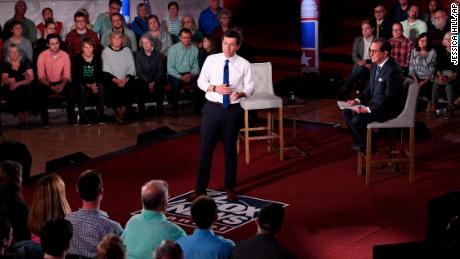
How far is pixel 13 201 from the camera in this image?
219 inches

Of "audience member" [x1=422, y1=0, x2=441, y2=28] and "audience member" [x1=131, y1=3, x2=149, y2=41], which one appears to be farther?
"audience member" [x1=131, y1=3, x2=149, y2=41]

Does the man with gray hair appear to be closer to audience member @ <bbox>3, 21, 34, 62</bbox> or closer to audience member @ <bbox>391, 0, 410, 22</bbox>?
audience member @ <bbox>3, 21, 34, 62</bbox>

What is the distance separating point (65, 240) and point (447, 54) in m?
7.96

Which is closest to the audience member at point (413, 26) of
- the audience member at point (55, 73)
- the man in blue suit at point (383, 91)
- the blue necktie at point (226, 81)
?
the man in blue suit at point (383, 91)

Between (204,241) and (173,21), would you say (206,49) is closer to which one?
(173,21)

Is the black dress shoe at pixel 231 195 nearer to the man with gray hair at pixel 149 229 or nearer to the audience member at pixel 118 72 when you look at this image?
the man with gray hair at pixel 149 229

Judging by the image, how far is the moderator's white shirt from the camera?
7.39 metres

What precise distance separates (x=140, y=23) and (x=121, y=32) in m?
0.72

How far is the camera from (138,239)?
499cm

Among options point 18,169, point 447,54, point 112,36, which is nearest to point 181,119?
point 112,36

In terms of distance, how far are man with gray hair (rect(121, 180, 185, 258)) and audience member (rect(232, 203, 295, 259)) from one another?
495mm

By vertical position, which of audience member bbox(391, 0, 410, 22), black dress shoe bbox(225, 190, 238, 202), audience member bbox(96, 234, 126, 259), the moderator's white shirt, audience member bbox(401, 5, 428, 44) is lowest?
black dress shoe bbox(225, 190, 238, 202)

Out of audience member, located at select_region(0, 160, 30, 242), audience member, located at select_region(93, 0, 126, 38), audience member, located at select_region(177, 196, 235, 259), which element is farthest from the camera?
audience member, located at select_region(93, 0, 126, 38)

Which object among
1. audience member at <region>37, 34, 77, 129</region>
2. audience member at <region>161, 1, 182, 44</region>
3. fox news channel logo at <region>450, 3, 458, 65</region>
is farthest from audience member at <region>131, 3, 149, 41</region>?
fox news channel logo at <region>450, 3, 458, 65</region>
